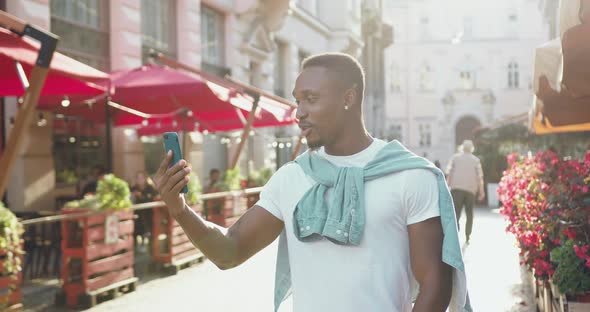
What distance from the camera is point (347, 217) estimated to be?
2406mm

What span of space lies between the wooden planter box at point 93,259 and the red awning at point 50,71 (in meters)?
1.46

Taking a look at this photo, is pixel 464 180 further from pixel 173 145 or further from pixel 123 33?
pixel 173 145

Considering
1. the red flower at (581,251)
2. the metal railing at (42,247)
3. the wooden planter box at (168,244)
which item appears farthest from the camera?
the wooden planter box at (168,244)

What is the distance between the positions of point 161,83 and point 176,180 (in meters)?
8.33

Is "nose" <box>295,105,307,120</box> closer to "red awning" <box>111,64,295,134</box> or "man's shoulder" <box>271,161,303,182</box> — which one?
"man's shoulder" <box>271,161,303,182</box>

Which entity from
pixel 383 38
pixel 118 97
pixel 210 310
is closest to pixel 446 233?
pixel 210 310

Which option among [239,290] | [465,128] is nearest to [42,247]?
[239,290]

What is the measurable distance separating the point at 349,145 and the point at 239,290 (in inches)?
239

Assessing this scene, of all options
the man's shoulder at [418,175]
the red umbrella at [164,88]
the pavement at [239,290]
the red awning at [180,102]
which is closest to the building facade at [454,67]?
the red awning at [180,102]

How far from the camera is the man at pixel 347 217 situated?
7.93ft

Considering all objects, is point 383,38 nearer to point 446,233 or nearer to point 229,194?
point 229,194

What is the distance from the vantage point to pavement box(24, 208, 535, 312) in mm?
7574

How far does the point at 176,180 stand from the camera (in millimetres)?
2422

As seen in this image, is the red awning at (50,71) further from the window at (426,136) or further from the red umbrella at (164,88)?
the window at (426,136)
